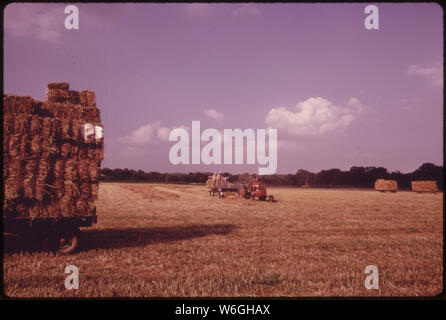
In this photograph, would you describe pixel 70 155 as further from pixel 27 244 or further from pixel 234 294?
pixel 234 294

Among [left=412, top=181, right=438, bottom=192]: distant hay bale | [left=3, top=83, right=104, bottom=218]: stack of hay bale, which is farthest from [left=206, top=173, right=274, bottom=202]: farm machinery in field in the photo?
[left=412, top=181, right=438, bottom=192]: distant hay bale

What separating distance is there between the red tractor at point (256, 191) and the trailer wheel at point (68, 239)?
1976cm

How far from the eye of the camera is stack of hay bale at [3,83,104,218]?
6.75m

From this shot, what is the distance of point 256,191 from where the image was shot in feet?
87.3

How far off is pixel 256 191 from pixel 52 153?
20673 millimetres

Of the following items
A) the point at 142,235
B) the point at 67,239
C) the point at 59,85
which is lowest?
the point at 142,235

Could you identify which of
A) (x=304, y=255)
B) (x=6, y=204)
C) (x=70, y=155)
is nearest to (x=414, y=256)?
(x=304, y=255)

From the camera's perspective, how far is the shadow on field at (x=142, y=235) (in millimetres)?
8461

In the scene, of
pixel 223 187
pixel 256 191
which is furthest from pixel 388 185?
pixel 256 191

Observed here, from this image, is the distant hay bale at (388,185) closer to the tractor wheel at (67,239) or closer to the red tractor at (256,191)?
the red tractor at (256,191)

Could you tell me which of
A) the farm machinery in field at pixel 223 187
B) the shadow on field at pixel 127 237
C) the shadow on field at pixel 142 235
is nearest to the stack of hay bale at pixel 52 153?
the shadow on field at pixel 127 237

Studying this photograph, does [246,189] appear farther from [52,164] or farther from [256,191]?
[52,164]
